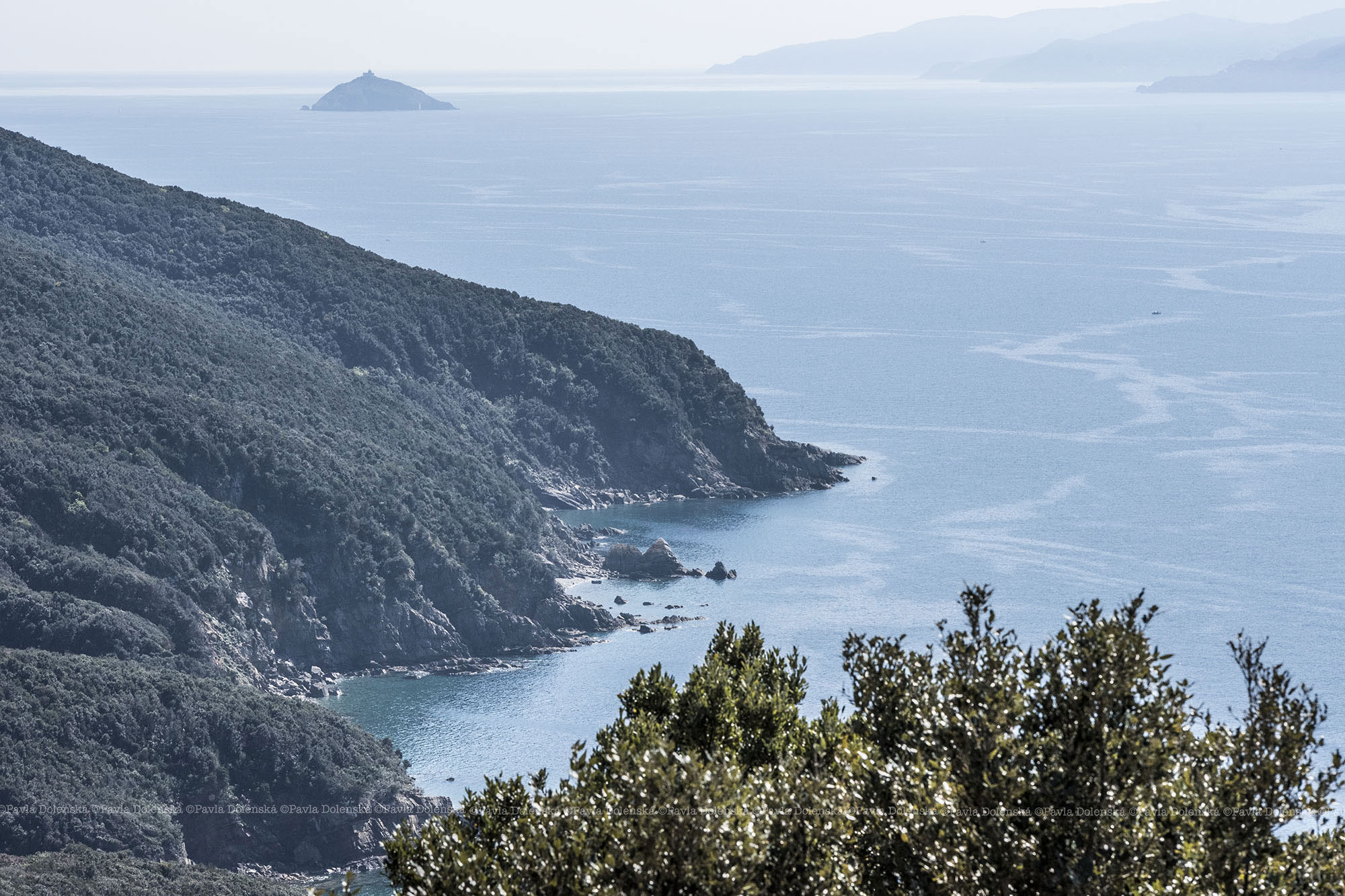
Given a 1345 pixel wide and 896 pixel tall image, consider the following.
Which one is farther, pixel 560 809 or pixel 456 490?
pixel 456 490

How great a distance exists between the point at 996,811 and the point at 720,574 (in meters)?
82.9

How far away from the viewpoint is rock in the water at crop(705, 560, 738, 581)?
10212 centimetres

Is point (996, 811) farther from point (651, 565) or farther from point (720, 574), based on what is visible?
point (720, 574)

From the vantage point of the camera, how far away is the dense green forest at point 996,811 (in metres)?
18.8

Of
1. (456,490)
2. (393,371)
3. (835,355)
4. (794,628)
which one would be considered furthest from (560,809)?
(835,355)

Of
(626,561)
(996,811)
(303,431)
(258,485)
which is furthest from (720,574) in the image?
(996,811)

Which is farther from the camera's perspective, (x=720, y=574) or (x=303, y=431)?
(x=720, y=574)

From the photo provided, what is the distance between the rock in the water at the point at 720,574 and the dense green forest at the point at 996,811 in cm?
8003

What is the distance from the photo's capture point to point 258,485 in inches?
3602

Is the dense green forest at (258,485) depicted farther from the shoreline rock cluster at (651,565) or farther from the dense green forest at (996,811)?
the dense green forest at (996,811)

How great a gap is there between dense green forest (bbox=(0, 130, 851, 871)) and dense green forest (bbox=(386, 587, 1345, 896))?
120 feet

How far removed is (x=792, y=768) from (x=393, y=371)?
105 meters

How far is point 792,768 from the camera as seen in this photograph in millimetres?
22641

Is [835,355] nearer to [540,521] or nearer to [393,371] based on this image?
[393,371]
